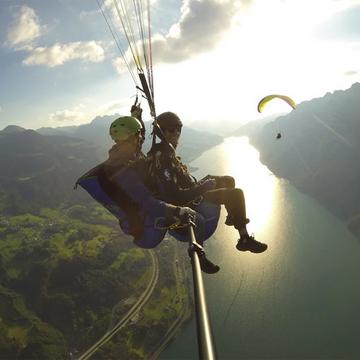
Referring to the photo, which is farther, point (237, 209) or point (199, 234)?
point (237, 209)

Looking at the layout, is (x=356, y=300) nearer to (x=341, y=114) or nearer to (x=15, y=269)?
(x=15, y=269)

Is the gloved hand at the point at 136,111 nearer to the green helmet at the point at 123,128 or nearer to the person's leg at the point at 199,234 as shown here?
the green helmet at the point at 123,128

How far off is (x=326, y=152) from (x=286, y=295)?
84.2 m

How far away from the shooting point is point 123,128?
5902mm

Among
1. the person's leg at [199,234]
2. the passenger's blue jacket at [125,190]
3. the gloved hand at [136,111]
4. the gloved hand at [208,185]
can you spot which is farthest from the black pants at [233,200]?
the gloved hand at [136,111]

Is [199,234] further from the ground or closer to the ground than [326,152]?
closer to the ground

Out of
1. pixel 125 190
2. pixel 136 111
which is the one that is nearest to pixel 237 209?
pixel 125 190

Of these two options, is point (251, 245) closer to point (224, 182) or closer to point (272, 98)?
point (224, 182)

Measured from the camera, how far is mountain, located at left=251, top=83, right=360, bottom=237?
10306cm

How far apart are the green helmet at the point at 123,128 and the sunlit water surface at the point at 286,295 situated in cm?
5143

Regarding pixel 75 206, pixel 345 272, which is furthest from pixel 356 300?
pixel 75 206

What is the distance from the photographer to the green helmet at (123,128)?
5.86 meters

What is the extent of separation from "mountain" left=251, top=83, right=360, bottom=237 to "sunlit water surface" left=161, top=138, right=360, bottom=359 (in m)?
15.1

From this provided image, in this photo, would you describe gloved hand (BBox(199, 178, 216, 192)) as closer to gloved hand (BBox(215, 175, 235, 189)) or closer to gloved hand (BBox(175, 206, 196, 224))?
gloved hand (BBox(215, 175, 235, 189))
